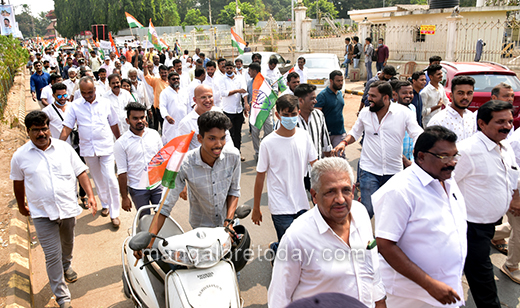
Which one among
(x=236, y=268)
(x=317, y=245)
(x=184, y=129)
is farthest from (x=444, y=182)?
(x=184, y=129)

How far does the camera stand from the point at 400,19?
62.4ft

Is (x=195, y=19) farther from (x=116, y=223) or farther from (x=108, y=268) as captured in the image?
(x=108, y=268)

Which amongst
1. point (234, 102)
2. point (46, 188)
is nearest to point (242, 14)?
point (234, 102)

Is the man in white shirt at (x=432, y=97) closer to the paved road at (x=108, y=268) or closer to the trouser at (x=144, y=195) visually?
the paved road at (x=108, y=268)

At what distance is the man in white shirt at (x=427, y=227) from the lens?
244cm

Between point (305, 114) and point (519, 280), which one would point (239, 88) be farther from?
point (519, 280)

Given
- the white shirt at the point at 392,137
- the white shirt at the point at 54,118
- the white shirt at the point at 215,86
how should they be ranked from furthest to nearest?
the white shirt at the point at 215,86 → the white shirt at the point at 54,118 → the white shirt at the point at 392,137

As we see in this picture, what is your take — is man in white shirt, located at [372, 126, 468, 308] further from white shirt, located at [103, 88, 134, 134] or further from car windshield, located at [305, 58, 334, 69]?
car windshield, located at [305, 58, 334, 69]

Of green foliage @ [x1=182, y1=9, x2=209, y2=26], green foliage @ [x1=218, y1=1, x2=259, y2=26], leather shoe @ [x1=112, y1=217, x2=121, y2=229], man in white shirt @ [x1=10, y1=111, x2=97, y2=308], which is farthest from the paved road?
green foliage @ [x1=182, y1=9, x2=209, y2=26]

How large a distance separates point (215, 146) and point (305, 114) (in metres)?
1.93

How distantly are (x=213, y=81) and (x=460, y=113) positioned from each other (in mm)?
6049

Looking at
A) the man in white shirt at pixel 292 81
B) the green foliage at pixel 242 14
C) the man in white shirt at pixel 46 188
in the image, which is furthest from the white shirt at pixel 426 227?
the green foliage at pixel 242 14

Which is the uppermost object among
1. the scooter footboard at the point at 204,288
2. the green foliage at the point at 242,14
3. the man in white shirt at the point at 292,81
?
the green foliage at the point at 242,14

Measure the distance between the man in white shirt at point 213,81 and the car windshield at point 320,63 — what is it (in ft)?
21.1
